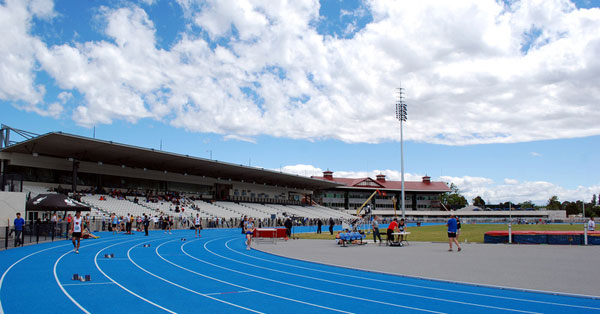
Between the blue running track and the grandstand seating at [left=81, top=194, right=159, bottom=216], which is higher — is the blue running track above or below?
below

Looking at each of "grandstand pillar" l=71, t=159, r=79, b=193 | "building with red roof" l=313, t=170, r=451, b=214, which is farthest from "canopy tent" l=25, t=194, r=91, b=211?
"building with red roof" l=313, t=170, r=451, b=214

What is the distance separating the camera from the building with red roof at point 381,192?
10169 cm

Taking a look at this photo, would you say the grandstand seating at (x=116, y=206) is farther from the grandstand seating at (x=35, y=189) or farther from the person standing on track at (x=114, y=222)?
the person standing on track at (x=114, y=222)

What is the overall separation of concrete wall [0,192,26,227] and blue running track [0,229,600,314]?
37.4 feet

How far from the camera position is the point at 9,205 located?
24250 mm

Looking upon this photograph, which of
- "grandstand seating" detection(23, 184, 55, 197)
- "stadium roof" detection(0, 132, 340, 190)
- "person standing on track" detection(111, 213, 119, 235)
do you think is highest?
"stadium roof" detection(0, 132, 340, 190)

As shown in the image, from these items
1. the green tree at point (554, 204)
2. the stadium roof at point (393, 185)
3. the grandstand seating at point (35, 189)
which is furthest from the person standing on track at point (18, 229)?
the green tree at point (554, 204)

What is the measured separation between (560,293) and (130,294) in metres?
8.78

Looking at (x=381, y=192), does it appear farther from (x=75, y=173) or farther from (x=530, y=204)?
(x=530, y=204)

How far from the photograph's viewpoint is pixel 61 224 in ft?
91.4

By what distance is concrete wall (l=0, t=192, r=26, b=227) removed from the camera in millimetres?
23906

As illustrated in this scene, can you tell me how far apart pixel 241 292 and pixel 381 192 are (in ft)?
303

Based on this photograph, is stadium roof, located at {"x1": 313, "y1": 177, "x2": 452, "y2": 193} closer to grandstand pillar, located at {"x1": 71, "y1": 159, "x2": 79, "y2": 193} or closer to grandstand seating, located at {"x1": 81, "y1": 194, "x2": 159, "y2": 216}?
grandstand seating, located at {"x1": 81, "y1": 194, "x2": 159, "y2": 216}

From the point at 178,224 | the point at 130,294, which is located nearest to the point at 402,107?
the point at 178,224
